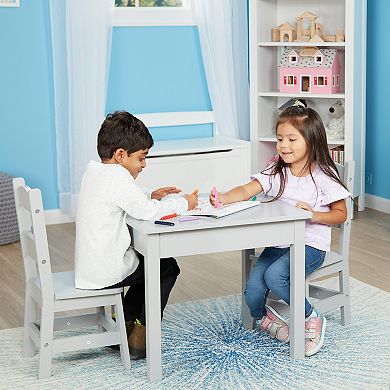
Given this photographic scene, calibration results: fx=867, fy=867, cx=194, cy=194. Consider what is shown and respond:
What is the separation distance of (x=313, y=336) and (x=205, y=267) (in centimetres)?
124

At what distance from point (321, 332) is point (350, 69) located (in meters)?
2.31

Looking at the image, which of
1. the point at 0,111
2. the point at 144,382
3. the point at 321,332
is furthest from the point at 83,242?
the point at 0,111

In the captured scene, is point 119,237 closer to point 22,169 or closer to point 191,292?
point 191,292

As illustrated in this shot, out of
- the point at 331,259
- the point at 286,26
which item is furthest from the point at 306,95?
the point at 331,259

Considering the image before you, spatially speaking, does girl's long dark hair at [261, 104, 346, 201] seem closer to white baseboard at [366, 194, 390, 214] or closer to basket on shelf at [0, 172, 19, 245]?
basket on shelf at [0, 172, 19, 245]

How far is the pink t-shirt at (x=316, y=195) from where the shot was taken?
9.71 ft

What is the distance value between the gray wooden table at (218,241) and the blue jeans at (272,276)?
0.07 meters

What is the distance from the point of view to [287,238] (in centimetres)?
277

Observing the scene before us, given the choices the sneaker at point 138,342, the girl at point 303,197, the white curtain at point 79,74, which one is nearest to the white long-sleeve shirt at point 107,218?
the sneaker at point 138,342

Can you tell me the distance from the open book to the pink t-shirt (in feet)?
0.57

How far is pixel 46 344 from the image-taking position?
2740 millimetres

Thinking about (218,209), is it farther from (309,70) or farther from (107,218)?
(309,70)

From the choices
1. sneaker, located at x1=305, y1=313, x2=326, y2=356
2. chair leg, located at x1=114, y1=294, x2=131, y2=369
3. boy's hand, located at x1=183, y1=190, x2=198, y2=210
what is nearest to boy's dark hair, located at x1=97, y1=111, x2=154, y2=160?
boy's hand, located at x1=183, y1=190, x2=198, y2=210

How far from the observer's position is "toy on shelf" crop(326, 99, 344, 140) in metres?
5.10
